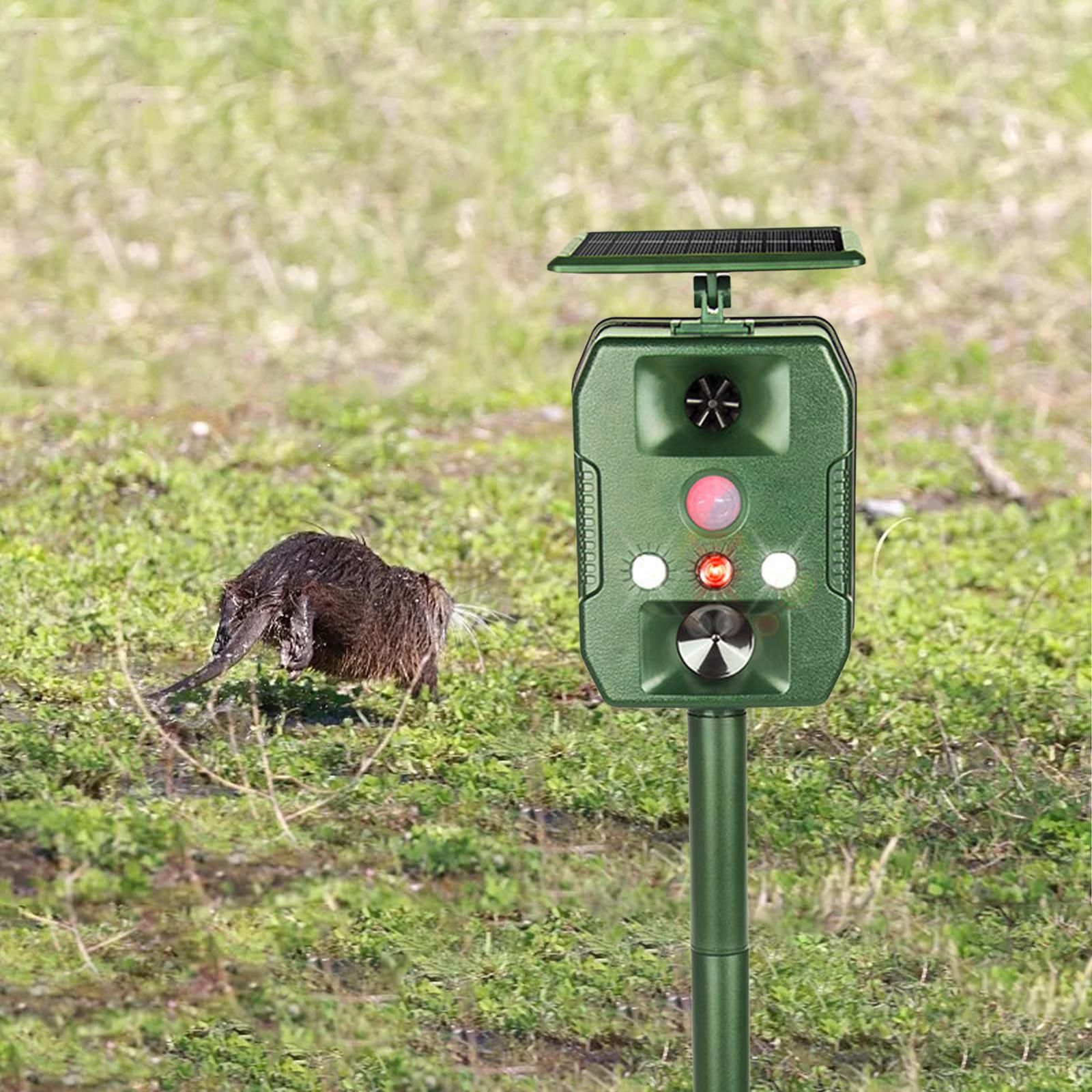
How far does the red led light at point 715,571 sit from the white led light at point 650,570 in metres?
0.05

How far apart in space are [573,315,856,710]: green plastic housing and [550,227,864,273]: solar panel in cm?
10

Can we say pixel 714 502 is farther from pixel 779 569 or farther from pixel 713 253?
pixel 713 253

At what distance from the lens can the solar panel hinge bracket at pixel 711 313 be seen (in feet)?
9.75

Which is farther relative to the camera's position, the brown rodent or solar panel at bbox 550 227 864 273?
the brown rodent

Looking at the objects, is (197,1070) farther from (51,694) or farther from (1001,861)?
(1001,861)

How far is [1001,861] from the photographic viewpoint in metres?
4.66

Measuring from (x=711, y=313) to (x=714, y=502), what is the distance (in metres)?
0.27

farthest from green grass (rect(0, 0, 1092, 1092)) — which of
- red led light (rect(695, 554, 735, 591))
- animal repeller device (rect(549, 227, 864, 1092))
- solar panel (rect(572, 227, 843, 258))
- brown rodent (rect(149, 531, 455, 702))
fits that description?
solar panel (rect(572, 227, 843, 258))

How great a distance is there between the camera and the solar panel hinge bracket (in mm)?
2973

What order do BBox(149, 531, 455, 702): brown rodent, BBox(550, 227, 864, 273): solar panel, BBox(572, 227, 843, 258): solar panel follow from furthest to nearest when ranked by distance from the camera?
BBox(149, 531, 455, 702): brown rodent → BBox(572, 227, 843, 258): solar panel → BBox(550, 227, 864, 273): solar panel

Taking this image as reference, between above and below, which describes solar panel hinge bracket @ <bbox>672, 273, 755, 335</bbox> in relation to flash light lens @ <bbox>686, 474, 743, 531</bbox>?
above

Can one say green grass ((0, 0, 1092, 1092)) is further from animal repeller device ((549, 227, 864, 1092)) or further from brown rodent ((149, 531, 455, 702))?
animal repeller device ((549, 227, 864, 1092))

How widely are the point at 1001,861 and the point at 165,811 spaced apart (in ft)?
6.15

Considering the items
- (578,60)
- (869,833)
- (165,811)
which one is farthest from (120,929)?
(578,60)
